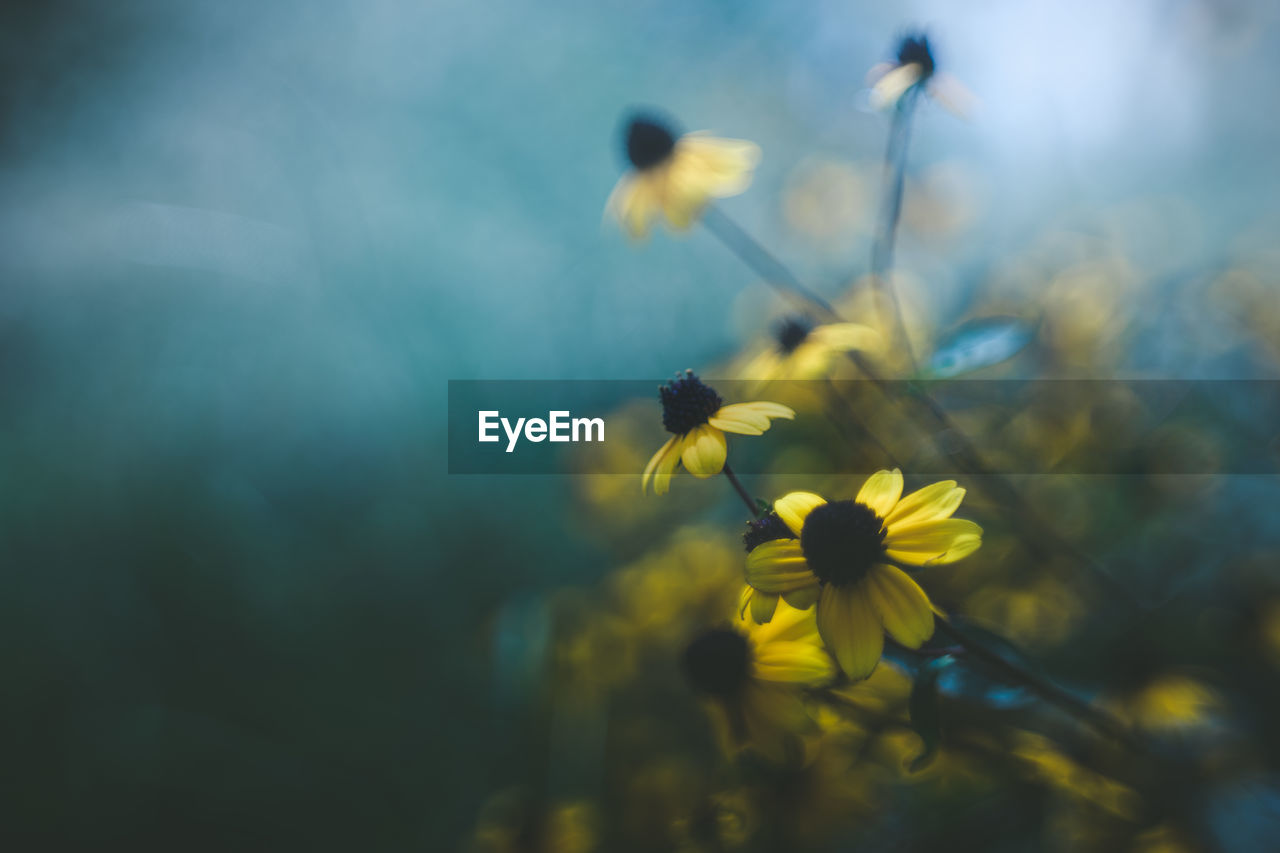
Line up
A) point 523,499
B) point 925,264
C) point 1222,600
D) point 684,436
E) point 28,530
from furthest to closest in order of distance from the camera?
point 523,499 → point 925,264 → point 28,530 → point 1222,600 → point 684,436

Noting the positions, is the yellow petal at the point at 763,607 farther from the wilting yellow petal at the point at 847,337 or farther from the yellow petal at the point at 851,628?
the wilting yellow petal at the point at 847,337

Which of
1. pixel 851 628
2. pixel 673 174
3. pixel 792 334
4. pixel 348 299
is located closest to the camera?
pixel 851 628

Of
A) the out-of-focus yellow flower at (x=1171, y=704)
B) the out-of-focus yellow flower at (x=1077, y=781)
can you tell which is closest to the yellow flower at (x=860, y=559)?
the out-of-focus yellow flower at (x=1077, y=781)

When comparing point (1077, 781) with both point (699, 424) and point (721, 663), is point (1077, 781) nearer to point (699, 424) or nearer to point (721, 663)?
point (721, 663)

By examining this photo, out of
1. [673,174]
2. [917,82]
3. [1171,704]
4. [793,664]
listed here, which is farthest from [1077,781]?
[673,174]

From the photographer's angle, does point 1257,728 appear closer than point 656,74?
Yes

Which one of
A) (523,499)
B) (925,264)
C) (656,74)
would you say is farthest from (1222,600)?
(656,74)

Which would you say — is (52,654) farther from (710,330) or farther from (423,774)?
(710,330)

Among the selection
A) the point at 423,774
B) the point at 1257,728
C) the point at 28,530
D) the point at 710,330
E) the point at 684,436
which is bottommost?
the point at 423,774
